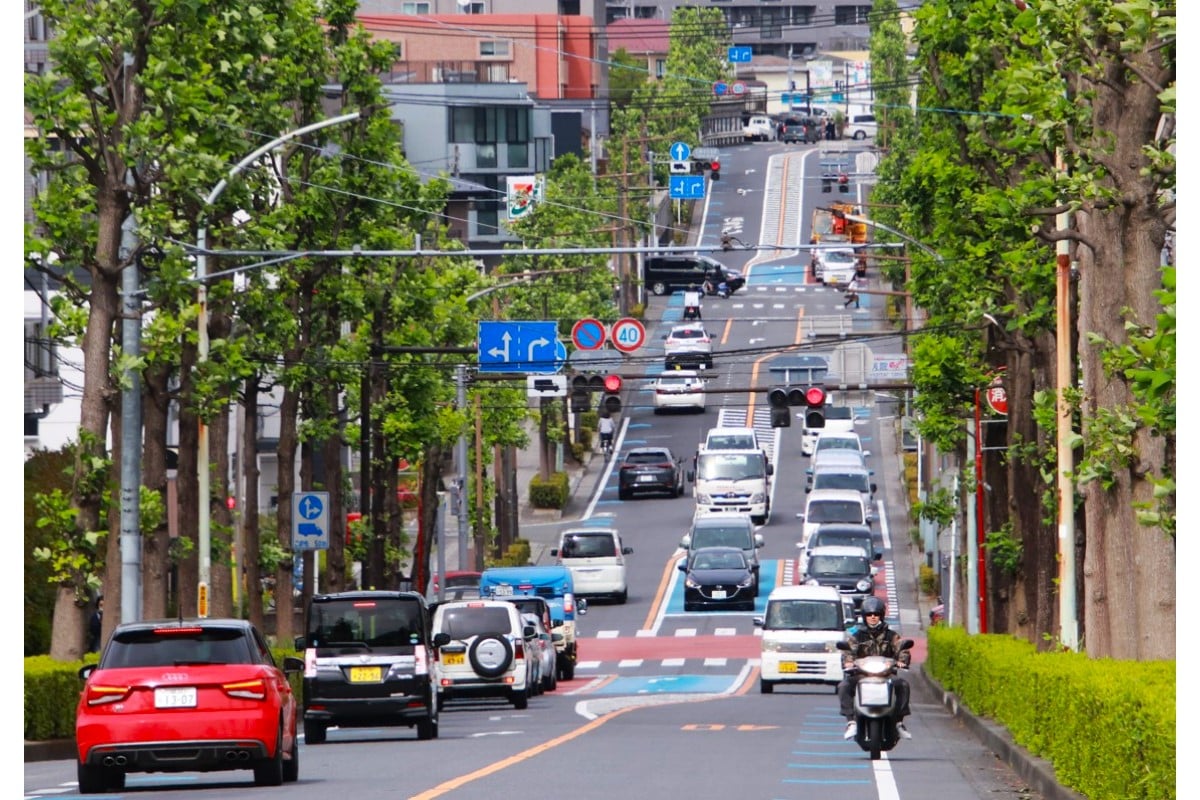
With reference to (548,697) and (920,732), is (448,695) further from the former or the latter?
(920,732)

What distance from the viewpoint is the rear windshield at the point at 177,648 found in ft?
66.6

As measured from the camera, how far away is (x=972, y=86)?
36062 millimetres

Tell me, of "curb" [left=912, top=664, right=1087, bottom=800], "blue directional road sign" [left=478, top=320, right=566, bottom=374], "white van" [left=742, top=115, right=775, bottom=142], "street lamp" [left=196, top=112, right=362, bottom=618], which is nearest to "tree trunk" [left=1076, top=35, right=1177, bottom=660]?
"curb" [left=912, top=664, right=1087, bottom=800]

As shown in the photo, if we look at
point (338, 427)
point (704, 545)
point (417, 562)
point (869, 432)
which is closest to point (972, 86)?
point (338, 427)

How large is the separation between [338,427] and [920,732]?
54.3 ft

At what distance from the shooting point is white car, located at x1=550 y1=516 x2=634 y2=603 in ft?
214

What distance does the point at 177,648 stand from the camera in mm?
20375

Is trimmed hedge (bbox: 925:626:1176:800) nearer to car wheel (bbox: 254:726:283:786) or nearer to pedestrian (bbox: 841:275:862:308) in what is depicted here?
car wheel (bbox: 254:726:283:786)

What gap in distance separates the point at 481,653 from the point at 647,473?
4901cm

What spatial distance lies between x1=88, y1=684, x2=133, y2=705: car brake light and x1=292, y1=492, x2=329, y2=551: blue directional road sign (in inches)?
862

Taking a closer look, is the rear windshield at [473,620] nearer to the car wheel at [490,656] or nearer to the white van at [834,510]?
the car wheel at [490,656]

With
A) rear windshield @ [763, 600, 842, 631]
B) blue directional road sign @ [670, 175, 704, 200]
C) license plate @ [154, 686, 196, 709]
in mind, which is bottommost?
rear windshield @ [763, 600, 842, 631]

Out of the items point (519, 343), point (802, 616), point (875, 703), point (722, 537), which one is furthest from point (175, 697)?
point (722, 537)

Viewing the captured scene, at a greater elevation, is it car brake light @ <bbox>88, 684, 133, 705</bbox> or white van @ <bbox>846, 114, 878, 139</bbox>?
white van @ <bbox>846, 114, 878, 139</bbox>
